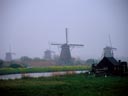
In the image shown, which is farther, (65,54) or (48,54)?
(48,54)

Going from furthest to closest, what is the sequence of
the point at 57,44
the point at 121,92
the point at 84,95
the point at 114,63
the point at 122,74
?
the point at 57,44
the point at 114,63
the point at 122,74
the point at 121,92
the point at 84,95

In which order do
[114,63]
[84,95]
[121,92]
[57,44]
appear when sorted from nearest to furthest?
[84,95]
[121,92]
[114,63]
[57,44]

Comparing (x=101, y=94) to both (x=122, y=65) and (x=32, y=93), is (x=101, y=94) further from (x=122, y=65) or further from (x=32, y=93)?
(x=122, y=65)

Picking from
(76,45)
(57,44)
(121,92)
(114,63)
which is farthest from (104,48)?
(121,92)

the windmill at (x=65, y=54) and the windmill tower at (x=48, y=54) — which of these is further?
the windmill tower at (x=48, y=54)

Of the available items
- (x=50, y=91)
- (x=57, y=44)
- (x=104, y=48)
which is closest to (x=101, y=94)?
(x=50, y=91)

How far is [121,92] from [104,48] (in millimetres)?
34804

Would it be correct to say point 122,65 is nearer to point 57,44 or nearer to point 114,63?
point 114,63

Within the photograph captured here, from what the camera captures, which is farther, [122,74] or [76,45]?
[76,45]

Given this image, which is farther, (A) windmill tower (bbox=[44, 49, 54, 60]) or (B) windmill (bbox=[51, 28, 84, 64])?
(A) windmill tower (bbox=[44, 49, 54, 60])

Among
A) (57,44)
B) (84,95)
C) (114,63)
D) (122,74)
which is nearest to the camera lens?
(84,95)

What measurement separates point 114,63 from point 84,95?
12.4 metres

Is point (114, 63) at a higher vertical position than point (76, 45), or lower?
lower

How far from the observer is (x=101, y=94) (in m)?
11.0
